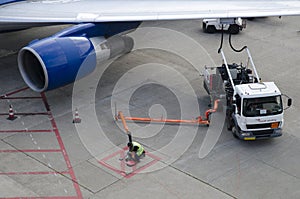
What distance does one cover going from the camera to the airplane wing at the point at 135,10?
17438mm

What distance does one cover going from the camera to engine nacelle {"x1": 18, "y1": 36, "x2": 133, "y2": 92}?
54.6 feet

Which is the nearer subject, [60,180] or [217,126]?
[60,180]

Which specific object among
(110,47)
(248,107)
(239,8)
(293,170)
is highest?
(239,8)

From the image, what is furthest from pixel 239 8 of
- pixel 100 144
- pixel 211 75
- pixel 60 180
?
pixel 60 180

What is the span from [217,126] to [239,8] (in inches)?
170

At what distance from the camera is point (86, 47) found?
17656 millimetres

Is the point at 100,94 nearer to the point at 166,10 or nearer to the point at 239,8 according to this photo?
the point at 166,10

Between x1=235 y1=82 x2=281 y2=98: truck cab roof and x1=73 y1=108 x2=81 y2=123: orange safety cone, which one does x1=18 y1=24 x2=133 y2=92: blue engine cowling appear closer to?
→ x1=73 y1=108 x2=81 y2=123: orange safety cone

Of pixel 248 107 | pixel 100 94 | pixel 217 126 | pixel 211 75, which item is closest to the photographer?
pixel 248 107

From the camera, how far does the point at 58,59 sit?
1672cm

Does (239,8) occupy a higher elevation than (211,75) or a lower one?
higher

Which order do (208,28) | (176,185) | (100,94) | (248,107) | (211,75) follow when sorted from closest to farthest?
1. (176,185)
2. (248,107)
3. (211,75)
4. (100,94)
5. (208,28)

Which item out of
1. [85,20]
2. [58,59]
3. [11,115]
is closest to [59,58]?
[58,59]

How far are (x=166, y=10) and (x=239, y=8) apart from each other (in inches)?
102
